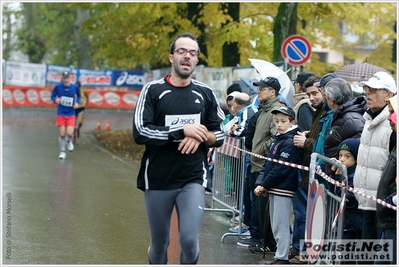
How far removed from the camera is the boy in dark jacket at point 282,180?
7.89m

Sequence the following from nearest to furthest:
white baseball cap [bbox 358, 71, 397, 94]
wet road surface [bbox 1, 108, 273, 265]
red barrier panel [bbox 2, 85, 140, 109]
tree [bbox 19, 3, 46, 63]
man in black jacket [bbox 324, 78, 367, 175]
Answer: white baseball cap [bbox 358, 71, 397, 94], man in black jacket [bbox 324, 78, 367, 175], wet road surface [bbox 1, 108, 273, 265], red barrier panel [bbox 2, 85, 140, 109], tree [bbox 19, 3, 46, 63]

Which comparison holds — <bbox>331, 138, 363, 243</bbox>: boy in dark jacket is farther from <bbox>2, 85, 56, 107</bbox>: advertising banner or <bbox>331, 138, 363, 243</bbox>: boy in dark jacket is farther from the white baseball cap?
<bbox>2, 85, 56, 107</bbox>: advertising banner

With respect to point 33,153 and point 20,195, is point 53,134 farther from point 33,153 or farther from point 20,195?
point 20,195

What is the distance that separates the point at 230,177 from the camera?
33.7 feet

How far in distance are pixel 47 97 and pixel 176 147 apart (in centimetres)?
3516

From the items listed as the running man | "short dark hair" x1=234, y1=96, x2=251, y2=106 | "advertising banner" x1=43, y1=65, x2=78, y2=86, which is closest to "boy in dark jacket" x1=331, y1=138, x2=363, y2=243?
"short dark hair" x1=234, y1=96, x2=251, y2=106

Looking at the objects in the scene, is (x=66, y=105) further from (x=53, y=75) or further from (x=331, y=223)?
(x=53, y=75)

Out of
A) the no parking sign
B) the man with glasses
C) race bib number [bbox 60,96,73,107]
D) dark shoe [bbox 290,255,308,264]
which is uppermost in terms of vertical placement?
the no parking sign

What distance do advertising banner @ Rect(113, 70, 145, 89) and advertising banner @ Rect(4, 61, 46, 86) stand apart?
421 cm

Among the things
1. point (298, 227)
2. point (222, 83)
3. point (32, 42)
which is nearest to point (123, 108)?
point (32, 42)

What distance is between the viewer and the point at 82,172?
15.3 meters

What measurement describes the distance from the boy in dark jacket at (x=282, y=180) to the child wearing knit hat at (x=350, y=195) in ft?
3.59

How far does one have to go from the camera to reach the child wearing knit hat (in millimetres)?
6531

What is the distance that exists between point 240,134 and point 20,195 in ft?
12.8
